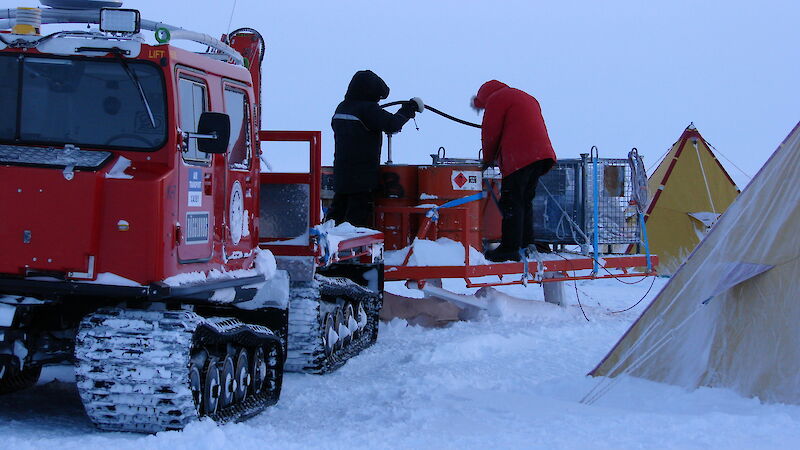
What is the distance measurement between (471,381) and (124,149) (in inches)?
141

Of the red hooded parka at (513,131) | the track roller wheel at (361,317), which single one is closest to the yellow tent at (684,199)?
the red hooded parka at (513,131)

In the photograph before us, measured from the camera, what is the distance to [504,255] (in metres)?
12.8

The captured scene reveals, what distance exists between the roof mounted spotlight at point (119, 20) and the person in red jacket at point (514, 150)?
21.3 ft

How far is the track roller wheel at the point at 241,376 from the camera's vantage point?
7.29m

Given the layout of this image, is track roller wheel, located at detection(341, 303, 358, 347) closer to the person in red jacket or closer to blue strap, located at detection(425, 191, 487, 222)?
blue strap, located at detection(425, 191, 487, 222)

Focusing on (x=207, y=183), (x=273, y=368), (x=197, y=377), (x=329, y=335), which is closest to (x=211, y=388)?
(x=197, y=377)

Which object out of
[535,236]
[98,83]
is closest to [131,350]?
[98,83]

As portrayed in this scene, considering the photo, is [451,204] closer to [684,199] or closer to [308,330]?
[308,330]

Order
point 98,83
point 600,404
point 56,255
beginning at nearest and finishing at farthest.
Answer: point 56,255 → point 98,83 → point 600,404

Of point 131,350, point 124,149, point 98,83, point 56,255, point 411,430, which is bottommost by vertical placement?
point 411,430

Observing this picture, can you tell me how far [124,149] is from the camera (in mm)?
6230

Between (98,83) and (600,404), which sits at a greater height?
(98,83)

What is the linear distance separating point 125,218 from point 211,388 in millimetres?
1409

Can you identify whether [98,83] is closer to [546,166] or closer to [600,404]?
[600,404]
